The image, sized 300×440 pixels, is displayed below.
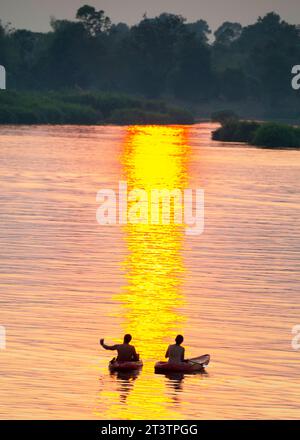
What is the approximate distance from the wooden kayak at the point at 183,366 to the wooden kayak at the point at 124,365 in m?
0.37

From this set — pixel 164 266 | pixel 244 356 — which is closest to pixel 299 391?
pixel 244 356

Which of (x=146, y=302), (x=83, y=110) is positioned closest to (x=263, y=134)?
(x=83, y=110)

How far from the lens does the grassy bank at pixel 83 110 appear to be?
490ft

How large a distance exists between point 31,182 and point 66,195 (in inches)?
280

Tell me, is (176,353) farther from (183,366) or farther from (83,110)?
(83,110)

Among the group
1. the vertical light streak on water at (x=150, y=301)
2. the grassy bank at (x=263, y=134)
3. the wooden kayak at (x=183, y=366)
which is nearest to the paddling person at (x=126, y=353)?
the vertical light streak on water at (x=150, y=301)

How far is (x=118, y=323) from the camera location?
36.1 metres

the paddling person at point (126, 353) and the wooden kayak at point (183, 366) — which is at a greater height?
the paddling person at point (126, 353)

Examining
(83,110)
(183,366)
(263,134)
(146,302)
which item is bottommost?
(183,366)

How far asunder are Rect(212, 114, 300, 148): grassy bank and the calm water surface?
128 ft

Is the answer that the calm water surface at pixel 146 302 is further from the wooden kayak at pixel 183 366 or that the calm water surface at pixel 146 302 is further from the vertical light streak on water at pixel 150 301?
the wooden kayak at pixel 183 366

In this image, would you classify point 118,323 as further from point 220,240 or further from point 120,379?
point 220,240

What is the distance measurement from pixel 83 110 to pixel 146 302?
11737 centimetres

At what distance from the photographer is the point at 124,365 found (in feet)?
102
